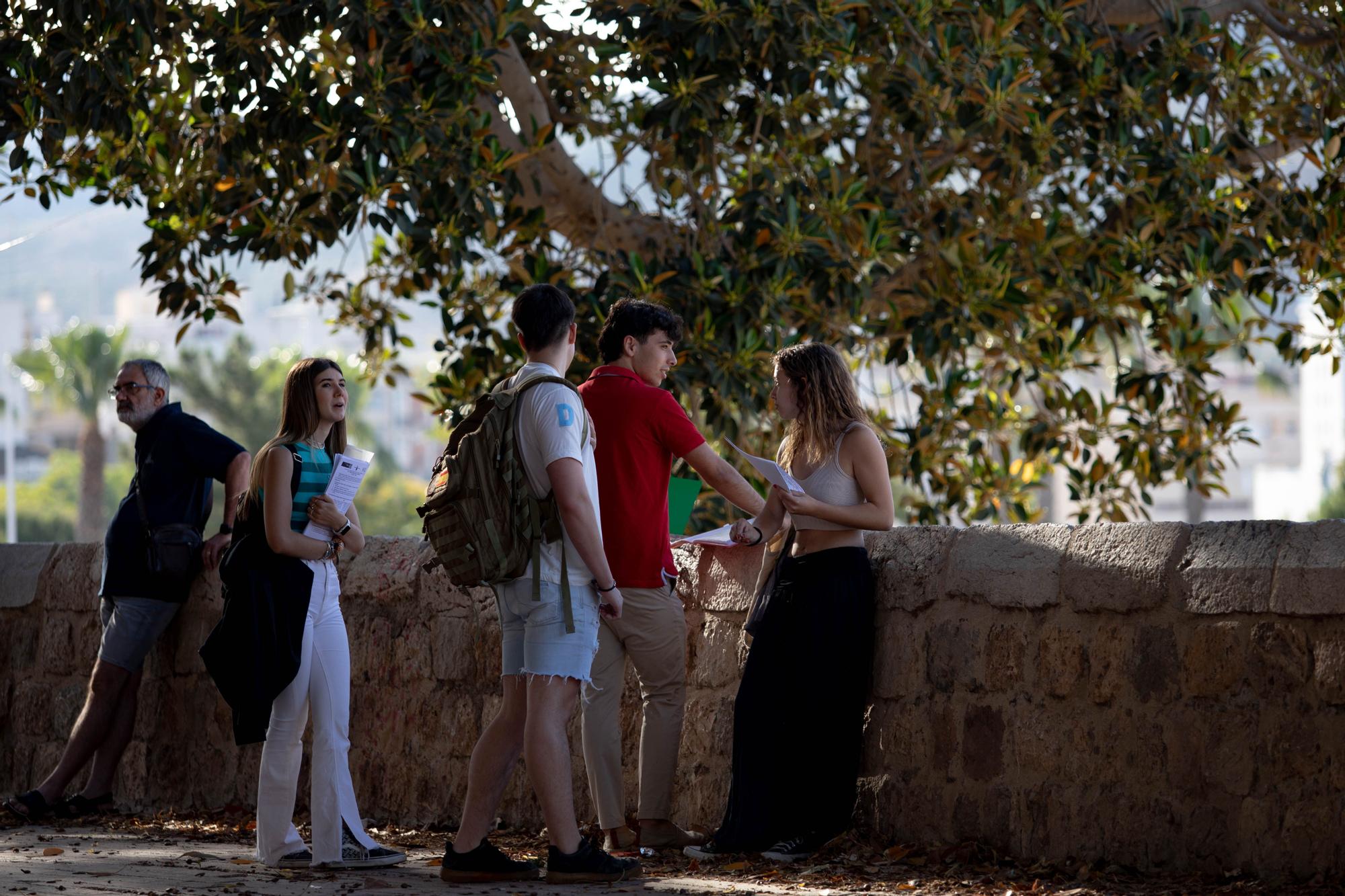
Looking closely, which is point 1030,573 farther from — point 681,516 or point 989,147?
point 989,147

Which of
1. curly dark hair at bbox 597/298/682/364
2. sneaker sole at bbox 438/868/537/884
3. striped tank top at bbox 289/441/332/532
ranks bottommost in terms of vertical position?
sneaker sole at bbox 438/868/537/884

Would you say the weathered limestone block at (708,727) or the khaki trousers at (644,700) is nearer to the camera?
the khaki trousers at (644,700)

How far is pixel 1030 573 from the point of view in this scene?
4.38 m

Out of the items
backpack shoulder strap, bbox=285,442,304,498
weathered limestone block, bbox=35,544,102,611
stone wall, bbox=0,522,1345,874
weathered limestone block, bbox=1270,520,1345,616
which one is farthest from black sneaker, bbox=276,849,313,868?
weathered limestone block, bbox=1270,520,1345,616

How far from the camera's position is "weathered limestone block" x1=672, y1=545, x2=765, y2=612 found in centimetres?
493

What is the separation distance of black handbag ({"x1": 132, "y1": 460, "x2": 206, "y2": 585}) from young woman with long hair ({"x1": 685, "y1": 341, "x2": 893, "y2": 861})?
2.37 m

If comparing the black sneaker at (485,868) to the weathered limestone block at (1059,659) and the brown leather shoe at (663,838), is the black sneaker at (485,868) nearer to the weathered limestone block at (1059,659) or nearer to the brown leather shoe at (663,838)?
the brown leather shoe at (663,838)

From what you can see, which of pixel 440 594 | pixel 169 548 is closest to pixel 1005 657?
pixel 440 594

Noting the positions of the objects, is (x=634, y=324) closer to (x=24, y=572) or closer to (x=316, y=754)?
(x=316, y=754)

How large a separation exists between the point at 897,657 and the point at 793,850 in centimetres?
66

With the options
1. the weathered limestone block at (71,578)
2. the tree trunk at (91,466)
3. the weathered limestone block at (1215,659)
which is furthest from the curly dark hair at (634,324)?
the tree trunk at (91,466)

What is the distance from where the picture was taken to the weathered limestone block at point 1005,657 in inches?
173

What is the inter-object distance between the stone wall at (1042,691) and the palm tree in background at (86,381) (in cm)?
3582

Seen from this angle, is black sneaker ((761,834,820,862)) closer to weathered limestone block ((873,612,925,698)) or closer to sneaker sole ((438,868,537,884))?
weathered limestone block ((873,612,925,698))
